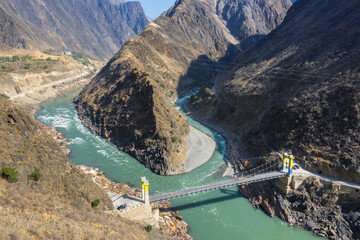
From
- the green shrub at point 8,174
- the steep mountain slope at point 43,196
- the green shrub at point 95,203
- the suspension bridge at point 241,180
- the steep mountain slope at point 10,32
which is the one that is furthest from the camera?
the steep mountain slope at point 10,32

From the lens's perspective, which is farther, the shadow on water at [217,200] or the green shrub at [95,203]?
the shadow on water at [217,200]

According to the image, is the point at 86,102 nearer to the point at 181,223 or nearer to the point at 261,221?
the point at 181,223

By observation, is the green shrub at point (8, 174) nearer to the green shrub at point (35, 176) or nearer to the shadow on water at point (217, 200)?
the green shrub at point (35, 176)

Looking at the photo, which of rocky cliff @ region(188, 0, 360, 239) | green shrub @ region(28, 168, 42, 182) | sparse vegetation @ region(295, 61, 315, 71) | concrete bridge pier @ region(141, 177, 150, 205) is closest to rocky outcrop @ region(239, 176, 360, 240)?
rocky cliff @ region(188, 0, 360, 239)

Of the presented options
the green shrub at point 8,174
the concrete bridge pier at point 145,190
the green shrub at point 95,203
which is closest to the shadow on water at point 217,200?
the concrete bridge pier at point 145,190

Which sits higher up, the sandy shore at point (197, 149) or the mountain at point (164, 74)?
the mountain at point (164, 74)

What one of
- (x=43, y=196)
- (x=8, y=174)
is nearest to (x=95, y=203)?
(x=43, y=196)

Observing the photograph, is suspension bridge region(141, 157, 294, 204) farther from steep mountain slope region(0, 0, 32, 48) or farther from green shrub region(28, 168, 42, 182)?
steep mountain slope region(0, 0, 32, 48)
